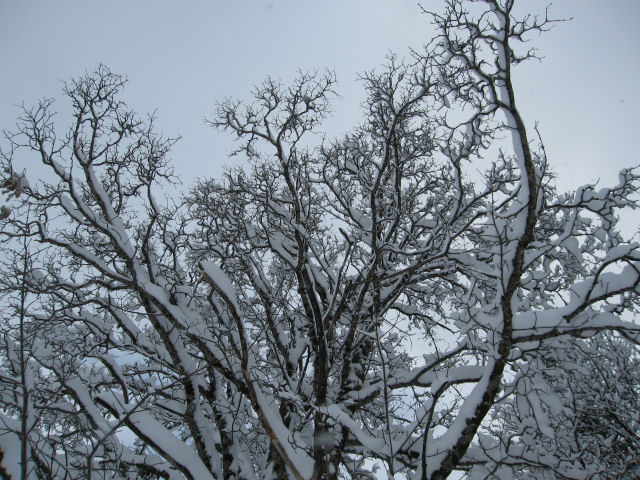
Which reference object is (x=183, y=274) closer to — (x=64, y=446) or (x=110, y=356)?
(x=110, y=356)

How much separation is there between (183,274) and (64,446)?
12.9ft

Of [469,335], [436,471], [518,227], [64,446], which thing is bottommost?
[436,471]

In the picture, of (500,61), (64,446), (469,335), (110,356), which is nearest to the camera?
(64,446)

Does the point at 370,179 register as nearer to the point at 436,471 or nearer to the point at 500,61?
the point at 500,61

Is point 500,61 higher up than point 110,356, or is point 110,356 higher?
point 500,61

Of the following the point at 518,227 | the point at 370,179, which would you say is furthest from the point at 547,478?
the point at 370,179

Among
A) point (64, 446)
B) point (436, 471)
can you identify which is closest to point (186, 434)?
point (64, 446)

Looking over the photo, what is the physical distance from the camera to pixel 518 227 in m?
3.65

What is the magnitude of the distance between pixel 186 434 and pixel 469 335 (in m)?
6.04

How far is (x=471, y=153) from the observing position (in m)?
5.46

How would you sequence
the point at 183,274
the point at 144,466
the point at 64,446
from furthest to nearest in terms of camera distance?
the point at 183,274, the point at 144,466, the point at 64,446

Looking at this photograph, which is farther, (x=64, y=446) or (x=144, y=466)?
(x=144, y=466)

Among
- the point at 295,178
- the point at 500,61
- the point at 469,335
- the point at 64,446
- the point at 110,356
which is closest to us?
the point at 64,446

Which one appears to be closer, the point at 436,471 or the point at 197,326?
the point at 436,471
